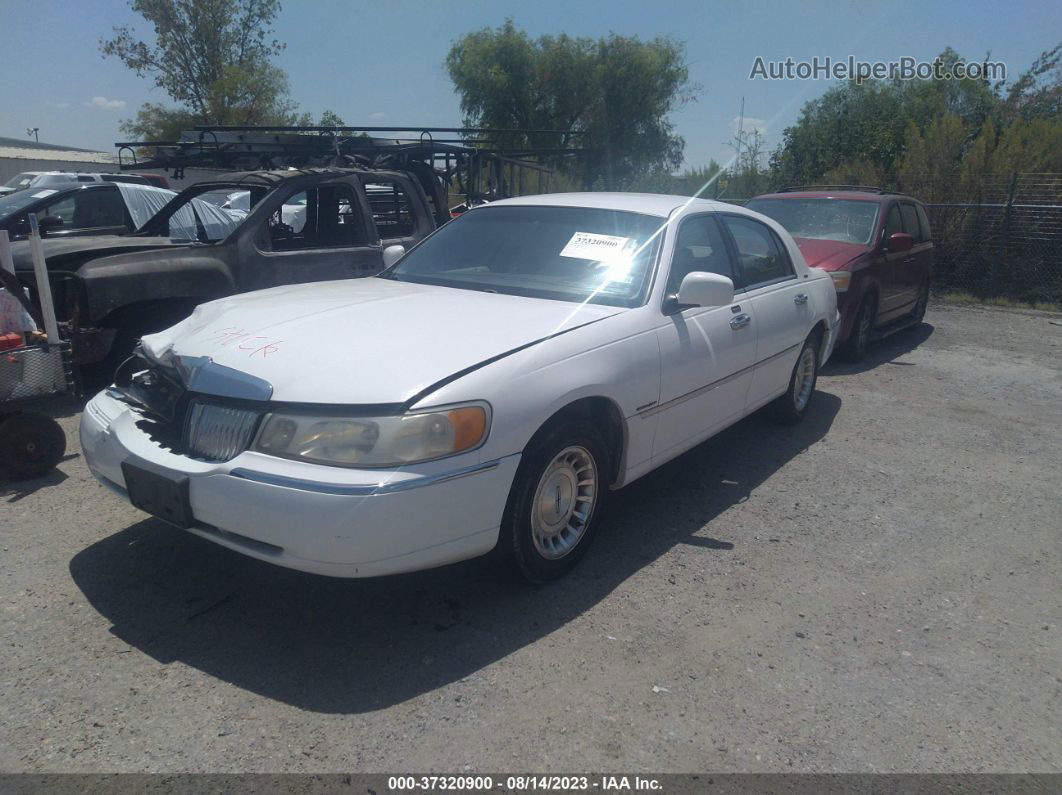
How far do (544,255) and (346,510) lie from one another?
6.92 ft

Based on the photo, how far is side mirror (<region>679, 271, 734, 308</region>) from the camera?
156 inches

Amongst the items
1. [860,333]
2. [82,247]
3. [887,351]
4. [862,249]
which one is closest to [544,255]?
[82,247]

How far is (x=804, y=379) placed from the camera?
618 centimetres

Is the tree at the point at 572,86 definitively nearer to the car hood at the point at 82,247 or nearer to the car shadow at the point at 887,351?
Result: the car shadow at the point at 887,351

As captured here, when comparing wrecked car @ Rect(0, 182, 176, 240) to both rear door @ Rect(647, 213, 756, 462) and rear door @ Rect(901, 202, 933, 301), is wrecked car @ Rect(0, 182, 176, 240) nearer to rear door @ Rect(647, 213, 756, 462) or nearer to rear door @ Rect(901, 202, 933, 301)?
rear door @ Rect(647, 213, 756, 462)

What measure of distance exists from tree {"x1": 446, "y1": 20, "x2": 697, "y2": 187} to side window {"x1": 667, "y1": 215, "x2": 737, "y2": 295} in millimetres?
28312

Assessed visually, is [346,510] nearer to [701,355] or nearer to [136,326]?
[701,355]

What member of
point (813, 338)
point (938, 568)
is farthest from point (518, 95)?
point (938, 568)

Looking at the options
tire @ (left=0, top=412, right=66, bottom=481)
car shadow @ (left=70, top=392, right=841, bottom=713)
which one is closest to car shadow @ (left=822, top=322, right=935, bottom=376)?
car shadow @ (left=70, top=392, right=841, bottom=713)

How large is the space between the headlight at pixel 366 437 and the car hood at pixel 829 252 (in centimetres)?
617

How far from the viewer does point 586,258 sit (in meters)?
4.24

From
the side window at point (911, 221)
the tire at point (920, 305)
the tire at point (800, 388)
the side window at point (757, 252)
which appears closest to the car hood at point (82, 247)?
the side window at point (757, 252)

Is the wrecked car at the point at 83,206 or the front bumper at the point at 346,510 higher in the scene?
the wrecked car at the point at 83,206

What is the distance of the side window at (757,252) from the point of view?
5.10 metres
